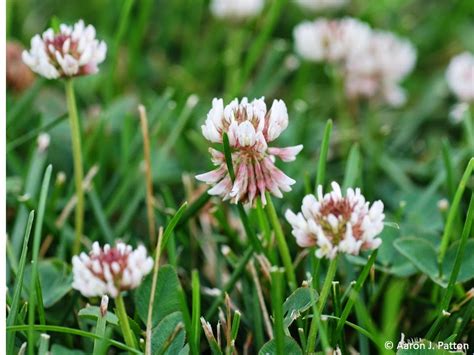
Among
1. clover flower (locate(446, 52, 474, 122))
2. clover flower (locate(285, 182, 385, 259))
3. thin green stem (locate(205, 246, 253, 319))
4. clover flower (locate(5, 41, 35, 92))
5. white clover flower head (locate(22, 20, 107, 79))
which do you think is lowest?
thin green stem (locate(205, 246, 253, 319))

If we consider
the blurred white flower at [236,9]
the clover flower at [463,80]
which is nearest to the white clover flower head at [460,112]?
the clover flower at [463,80]

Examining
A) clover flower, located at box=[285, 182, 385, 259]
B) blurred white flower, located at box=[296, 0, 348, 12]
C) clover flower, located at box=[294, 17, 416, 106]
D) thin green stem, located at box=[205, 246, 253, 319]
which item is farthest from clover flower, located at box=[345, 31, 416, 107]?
clover flower, located at box=[285, 182, 385, 259]

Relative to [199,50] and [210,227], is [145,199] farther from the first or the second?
[199,50]

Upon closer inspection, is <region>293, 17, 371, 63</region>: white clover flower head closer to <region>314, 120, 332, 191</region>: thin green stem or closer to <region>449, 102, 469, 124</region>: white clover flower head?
<region>449, 102, 469, 124</region>: white clover flower head

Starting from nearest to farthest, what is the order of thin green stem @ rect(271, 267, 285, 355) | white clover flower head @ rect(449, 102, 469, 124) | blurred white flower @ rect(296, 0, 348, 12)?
1. thin green stem @ rect(271, 267, 285, 355)
2. white clover flower head @ rect(449, 102, 469, 124)
3. blurred white flower @ rect(296, 0, 348, 12)

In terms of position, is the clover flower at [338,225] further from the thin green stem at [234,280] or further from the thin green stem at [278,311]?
the thin green stem at [234,280]

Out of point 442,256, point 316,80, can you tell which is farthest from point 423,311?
point 316,80

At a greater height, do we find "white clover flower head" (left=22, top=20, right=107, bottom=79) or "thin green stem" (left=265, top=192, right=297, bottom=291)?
"white clover flower head" (left=22, top=20, right=107, bottom=79)
